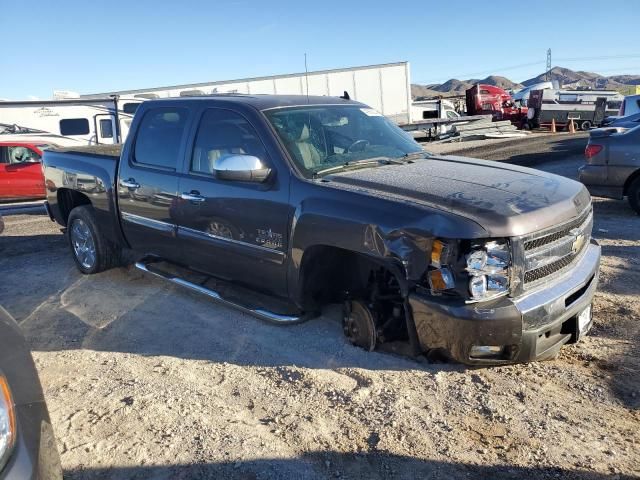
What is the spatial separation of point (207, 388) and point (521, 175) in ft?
8.57

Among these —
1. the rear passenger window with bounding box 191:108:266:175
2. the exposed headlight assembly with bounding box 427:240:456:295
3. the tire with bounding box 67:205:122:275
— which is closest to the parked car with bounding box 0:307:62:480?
the exposed headlight assembly with bounding box 427:240:456:295

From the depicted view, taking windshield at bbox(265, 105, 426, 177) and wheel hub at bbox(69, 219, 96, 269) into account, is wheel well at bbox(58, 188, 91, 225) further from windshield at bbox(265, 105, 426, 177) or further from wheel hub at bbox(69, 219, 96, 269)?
windshield at bbox(265, 105, 426, 177)

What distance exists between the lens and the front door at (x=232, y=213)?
3.98 meters

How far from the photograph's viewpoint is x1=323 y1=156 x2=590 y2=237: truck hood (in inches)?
123

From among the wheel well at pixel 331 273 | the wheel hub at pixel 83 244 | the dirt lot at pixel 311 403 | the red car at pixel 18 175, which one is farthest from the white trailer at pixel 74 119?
the wheel well at pixel 331 273

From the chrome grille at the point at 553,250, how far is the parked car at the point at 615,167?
4.61 metres

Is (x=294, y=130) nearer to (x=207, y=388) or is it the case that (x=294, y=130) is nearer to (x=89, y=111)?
(x=207, y=388)

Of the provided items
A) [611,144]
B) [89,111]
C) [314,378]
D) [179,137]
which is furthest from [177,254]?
[89,111]

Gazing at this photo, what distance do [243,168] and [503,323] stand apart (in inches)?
77.8

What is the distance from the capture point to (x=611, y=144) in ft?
25.8

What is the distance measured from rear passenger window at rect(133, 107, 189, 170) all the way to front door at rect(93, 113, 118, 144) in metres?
12.8

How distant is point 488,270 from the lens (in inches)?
122

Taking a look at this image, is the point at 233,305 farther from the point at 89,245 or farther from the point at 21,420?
the point at 89,245

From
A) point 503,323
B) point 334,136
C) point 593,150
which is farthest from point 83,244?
point 593,150
